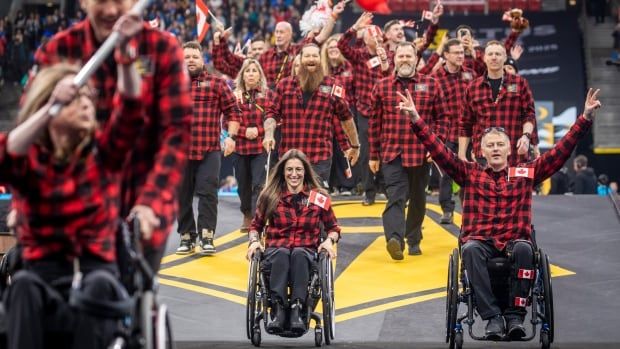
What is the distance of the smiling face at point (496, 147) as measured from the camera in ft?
29.6

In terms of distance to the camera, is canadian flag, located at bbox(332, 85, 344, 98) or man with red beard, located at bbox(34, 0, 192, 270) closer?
man with red beard, located at bbox(34, 0, 192, 270)

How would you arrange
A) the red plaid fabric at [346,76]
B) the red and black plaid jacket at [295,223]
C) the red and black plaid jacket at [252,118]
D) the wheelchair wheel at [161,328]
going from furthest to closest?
the red plaid fabric at [346,76]
the red and black plaid jacket at [252,118]
the red and black plaid jacket at [295,223]
the wheelchair wheel at [161,328]

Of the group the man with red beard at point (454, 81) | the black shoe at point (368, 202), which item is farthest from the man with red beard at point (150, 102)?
the black shoe at point (368, 202)

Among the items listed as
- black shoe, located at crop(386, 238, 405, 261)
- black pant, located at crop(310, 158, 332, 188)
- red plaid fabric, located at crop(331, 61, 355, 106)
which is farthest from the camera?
red plaid fabric, located at crop(331, 61, 355, 106)

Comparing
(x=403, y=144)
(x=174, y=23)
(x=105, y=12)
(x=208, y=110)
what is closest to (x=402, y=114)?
(x=403, y=144)

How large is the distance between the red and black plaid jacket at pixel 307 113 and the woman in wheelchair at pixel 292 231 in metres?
2.64

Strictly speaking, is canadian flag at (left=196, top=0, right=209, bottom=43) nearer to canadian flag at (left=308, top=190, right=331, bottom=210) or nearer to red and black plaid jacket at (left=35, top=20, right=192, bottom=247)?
canadian flag at (left=308, top=190, right=331, bottom=210)

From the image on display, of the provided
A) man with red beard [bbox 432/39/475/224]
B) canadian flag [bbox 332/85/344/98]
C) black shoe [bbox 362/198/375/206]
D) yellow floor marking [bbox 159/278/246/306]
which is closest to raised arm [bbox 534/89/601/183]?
yellow floor marking [bbox 159/278/246/306]

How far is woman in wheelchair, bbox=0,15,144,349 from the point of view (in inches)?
185

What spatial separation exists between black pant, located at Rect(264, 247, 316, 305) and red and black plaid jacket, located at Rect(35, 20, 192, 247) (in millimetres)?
3907

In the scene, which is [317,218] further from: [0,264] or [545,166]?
[0,264]

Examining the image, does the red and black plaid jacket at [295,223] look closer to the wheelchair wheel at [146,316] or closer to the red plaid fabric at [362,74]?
the wheelchair wheel at [146,316]

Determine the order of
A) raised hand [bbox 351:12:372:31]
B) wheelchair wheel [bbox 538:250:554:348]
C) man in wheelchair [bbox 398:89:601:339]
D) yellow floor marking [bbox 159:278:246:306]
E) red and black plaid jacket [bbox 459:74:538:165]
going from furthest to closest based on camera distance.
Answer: raised hand [bbox 351:12:372:31], red and black plaid jacket [bbox 459:74:538:165], yellow floor marking [bbox 159:278:246:306], man in wheelchair [bbox 398:89:601:339], wheelchair wheel [bbox 538:250:554:348]

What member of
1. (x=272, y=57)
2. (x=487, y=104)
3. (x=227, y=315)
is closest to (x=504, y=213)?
(x=227, y=315)
